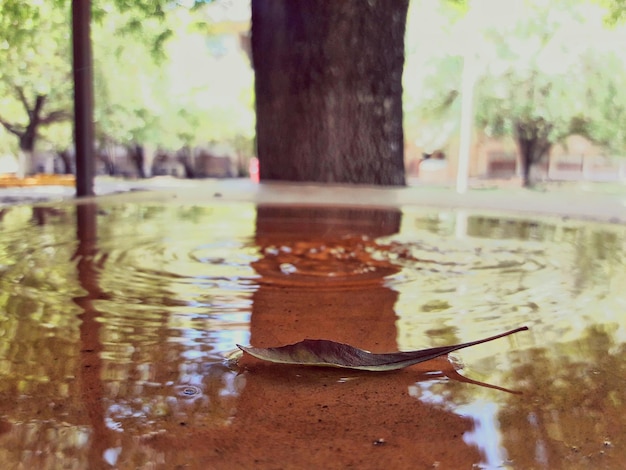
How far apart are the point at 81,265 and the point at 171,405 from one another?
555 mm

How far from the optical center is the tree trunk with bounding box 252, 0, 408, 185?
2.65 m

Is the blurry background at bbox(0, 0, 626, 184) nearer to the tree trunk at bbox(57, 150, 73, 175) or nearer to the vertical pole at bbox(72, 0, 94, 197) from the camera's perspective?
the tree trunk at bbox(57, 150, 73, 175)

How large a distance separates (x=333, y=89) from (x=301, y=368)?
2.32 meters

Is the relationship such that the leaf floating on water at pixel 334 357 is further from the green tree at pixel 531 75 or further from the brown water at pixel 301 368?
the green tree at pixel 531 75

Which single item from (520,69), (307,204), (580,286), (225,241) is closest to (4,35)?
(307,204)

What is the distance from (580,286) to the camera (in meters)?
0.79

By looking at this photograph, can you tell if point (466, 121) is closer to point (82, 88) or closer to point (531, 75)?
point (531, 75)

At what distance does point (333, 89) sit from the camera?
8.77 ft

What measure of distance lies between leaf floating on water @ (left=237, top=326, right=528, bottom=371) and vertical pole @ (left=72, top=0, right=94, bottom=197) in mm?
2404

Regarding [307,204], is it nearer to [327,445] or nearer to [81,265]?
[81,265]

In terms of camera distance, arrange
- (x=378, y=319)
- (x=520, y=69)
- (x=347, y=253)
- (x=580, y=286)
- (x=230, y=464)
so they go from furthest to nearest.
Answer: (x=520, y=69), (x=347, y=253), (x=580, y=286), (x=378, y=319), (x=230, y=464)

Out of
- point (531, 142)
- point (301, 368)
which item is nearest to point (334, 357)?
point (301, 368)

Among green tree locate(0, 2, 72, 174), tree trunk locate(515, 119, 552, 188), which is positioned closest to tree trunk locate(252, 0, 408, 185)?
green tree locate(0, 2, 72, 174)

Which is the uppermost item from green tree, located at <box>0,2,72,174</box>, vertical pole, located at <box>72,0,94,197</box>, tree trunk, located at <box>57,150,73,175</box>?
green tree, located at <box>0,2,72,174</box>
